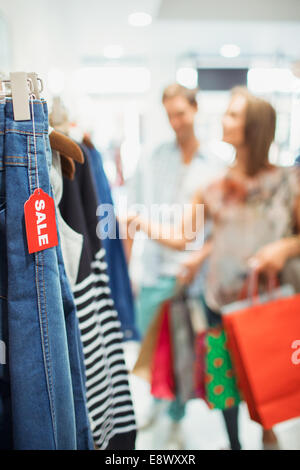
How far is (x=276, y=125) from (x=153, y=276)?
0.69 metres

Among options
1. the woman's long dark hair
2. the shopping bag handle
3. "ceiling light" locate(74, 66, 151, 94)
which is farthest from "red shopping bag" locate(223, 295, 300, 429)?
"ceiling light" locate(74, 66, 151, 94)

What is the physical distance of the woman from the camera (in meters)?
0.80

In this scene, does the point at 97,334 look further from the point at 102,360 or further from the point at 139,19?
the point at 139,19

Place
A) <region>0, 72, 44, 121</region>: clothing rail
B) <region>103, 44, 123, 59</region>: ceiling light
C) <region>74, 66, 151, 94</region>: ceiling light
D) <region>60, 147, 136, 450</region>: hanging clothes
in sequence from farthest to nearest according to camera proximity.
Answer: <region>74, 66, 151, 94</region>: ceiling light
<region>103, 44, 123, 59</region>: ceiling light
<region>60, 147, 136, 450</region>: hanging clothes
<region>0, 72, 44, 121</region>: clothing rail

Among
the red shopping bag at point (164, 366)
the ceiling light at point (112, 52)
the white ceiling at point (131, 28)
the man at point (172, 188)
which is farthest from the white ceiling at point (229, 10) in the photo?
the red shopping bag at point (164, 366)

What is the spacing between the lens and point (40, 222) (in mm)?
482

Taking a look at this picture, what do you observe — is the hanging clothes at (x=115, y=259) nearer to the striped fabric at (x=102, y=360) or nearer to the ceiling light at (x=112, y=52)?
the striped fabric at (x=102, y=360)

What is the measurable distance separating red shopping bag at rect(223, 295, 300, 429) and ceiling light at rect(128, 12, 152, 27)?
2.68 feet

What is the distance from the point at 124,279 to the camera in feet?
3.38

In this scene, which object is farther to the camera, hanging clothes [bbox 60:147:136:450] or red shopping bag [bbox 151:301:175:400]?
red shopping bag [bbox 151:301:175:400]

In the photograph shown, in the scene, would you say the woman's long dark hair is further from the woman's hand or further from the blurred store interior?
the woman's hand

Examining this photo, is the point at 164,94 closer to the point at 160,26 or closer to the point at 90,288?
the point at 160,26

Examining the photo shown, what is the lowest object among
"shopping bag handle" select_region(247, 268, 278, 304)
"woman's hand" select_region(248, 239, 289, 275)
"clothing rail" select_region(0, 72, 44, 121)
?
"shopping bag handle" select_region(247, 268, 278, 304)
